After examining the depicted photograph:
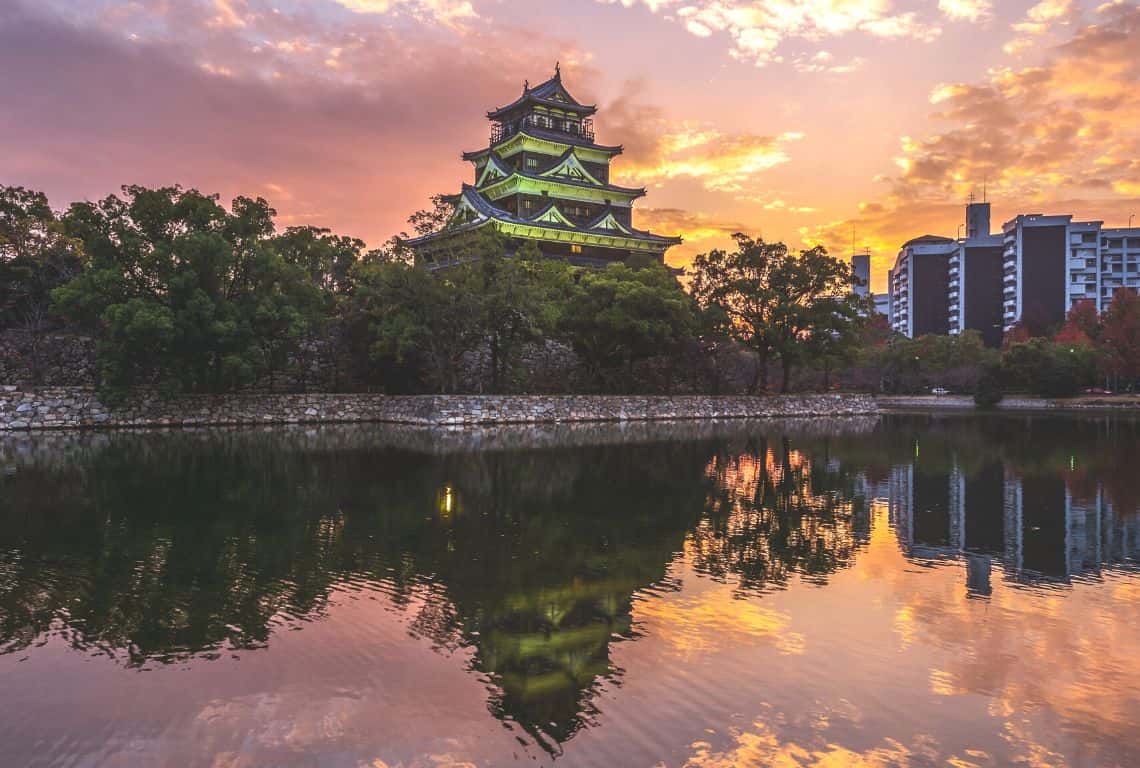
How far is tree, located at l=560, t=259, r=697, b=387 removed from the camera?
34.6 m

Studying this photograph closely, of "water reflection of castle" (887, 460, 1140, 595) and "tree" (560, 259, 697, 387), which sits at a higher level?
"tree" (560, 259, 697, 387)

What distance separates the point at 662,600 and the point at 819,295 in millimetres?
35332

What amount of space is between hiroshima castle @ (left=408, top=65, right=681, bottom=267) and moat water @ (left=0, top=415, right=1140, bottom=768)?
3097 cm

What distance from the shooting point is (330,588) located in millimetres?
7504

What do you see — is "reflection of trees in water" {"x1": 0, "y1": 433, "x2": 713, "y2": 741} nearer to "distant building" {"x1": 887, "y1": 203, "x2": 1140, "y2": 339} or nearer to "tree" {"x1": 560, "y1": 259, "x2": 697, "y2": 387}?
"tree" {"x1": 560, "y1": 259, "x2": 697, "y2": 387}

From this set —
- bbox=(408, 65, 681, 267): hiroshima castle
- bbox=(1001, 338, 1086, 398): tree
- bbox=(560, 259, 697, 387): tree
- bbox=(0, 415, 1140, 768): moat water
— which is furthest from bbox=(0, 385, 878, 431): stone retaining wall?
bbox=(1001, 338, 1086, 398): tree

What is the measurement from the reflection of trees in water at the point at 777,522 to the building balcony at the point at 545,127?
115ft

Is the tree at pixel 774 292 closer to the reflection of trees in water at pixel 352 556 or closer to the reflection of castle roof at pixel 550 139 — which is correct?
the reflection of castle roof at pixel 550 139

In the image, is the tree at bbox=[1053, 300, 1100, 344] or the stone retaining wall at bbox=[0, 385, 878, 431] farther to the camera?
the tree at bbox=[1053, 300, 1100, 344]

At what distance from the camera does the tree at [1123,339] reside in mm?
51750

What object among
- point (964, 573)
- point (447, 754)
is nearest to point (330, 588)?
point (447, 754)

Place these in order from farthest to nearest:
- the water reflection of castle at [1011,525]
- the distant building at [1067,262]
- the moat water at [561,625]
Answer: the distant building at [1067,262] → the water reflection of castle at [1011,525] → the moat water at [561,625]

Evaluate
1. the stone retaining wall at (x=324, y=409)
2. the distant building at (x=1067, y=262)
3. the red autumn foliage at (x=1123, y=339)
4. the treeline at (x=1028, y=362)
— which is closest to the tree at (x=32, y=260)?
the stone retaining wall at (x=324, y=409)

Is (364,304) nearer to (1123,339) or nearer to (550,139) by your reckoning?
(550,139)
